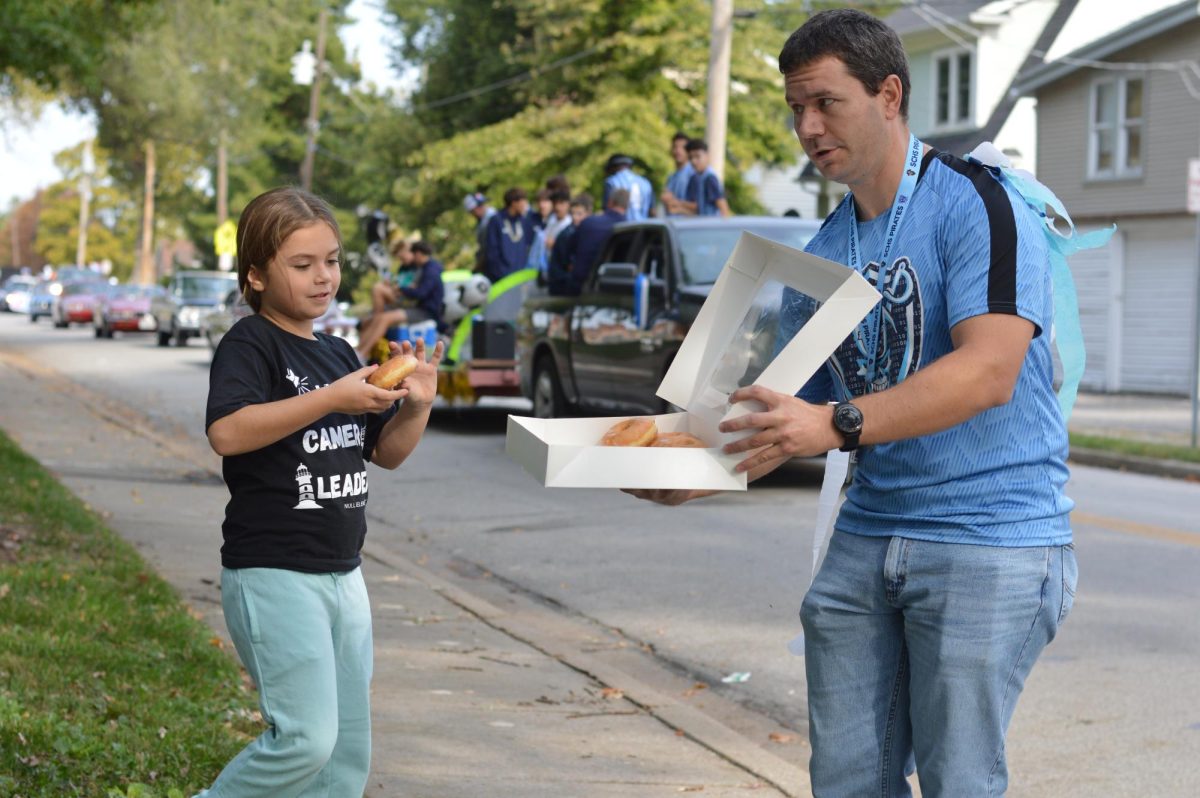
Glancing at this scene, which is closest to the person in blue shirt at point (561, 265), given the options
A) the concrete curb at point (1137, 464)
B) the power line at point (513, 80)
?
the concrete curb at point (1137, 464)

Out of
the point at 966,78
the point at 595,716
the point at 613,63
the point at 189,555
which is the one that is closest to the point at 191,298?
the point at 613,63

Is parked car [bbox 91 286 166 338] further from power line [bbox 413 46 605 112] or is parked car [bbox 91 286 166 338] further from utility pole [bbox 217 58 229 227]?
utility pole [bbox 217 58 229 227]

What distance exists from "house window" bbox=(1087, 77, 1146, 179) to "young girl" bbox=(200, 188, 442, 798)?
2797 centimetres

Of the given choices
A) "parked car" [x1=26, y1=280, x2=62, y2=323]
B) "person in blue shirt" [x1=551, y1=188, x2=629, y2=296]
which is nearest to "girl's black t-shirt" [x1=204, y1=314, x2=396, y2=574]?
"person in blue shirt" [x1=551, y1=188, x2=629, y2=296]

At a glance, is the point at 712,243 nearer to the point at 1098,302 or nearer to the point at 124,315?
the point at 1098,302

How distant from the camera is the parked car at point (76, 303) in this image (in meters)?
54.2

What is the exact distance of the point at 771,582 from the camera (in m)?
8.92

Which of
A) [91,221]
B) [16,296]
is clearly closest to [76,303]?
[16,296]

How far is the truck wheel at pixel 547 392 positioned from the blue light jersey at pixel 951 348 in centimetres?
1195

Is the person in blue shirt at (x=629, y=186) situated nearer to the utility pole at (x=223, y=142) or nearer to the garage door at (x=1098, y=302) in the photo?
the garage door at (x=1098, y=302)

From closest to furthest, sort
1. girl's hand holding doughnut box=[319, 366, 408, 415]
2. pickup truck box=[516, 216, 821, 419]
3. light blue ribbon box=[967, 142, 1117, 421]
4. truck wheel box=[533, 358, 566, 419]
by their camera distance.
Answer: light blue ribbon box=[967, 142, 1117, 421], girl's hand holding doughnut box=[319, 366, 408, 415], pickup truck box=[516, 216, 821, 419], truck wheel box=[533, 358, 566, 419]

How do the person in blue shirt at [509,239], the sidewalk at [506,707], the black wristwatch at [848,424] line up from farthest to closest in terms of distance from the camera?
the person in blue shirt at [509,239]
the sidewalk at [506,707]
the black wristwatch at [848,424]

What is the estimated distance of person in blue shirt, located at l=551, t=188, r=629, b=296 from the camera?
14734 mm

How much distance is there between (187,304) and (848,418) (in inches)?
1520
